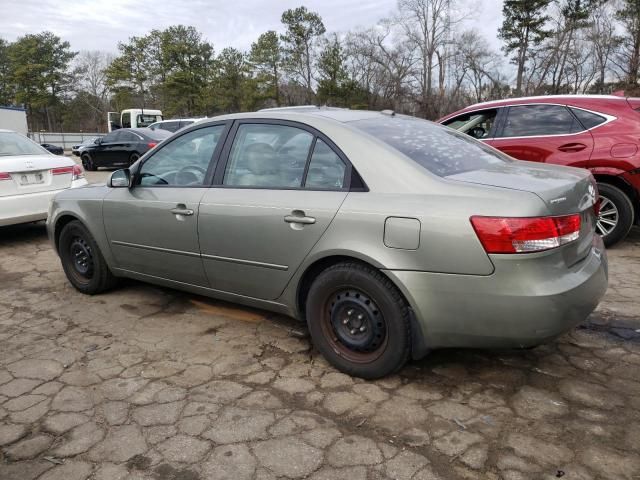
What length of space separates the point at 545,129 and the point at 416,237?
4060 millimetres

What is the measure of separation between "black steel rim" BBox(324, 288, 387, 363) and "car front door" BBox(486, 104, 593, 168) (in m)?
3.79

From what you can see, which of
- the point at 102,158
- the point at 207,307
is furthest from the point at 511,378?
the point at 102,158

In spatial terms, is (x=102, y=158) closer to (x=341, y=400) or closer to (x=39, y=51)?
(x=341, y=400)

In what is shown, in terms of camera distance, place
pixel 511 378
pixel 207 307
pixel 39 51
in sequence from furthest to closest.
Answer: pixel 39 51 → pixel 207 307 → pixel 511 378

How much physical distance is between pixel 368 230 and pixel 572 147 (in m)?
3.89

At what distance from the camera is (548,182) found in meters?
2.56

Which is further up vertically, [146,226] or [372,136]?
[372,136]

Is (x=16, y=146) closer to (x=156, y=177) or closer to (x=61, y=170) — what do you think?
(x=61, y=170)

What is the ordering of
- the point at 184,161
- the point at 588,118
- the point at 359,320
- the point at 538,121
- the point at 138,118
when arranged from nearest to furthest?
the point at 359,320
the point at 184,161
the point at 588,118
the point at 538,121
the point at 138,118

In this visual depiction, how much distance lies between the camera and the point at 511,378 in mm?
2836

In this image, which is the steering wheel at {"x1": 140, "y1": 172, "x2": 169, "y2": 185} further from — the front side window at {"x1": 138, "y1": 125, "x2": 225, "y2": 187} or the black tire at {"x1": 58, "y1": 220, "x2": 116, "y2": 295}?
the black tire at {"x1": 58, "y1": 220, "x2": 116, "y2": 295}

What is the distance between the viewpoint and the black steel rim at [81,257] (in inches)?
171

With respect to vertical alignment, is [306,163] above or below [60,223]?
above

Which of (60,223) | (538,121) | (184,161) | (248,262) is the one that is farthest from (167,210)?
(538,121)
